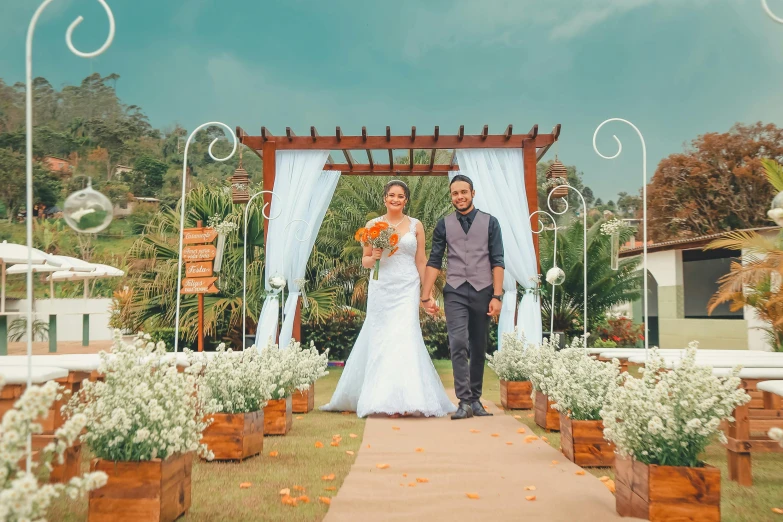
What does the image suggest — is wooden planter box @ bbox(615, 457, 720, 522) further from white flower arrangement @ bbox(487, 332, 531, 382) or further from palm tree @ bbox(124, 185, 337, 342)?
palm tree @ bbox(124, 185, 337, 342)

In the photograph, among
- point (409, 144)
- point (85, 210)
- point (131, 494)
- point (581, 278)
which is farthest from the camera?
point (581, 278)

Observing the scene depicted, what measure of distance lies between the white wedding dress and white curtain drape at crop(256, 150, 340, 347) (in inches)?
58.0

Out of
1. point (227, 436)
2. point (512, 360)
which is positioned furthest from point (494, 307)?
point (227, 436)

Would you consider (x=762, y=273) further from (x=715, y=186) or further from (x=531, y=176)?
(x=715, y=186)

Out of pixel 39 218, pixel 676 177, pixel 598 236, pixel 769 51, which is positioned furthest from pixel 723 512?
pixel 769 51

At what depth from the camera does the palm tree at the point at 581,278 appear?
12.3 metres

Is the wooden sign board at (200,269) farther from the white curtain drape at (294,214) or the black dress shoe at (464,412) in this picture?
the black dress shoe at (464,412)

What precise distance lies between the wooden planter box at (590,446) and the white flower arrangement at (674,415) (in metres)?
0.97

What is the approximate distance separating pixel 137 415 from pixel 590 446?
2394mm

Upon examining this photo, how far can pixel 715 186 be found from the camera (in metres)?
31.4

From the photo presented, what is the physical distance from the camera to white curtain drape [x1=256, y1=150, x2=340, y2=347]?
7805 mm

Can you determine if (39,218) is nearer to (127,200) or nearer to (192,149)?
(127,200)

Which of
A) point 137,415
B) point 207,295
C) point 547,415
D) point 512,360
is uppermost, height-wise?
point 207,295

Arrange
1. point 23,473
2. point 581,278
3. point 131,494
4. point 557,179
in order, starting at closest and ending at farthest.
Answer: point 23,473, point 131,494, point 557,179, point 581,278
